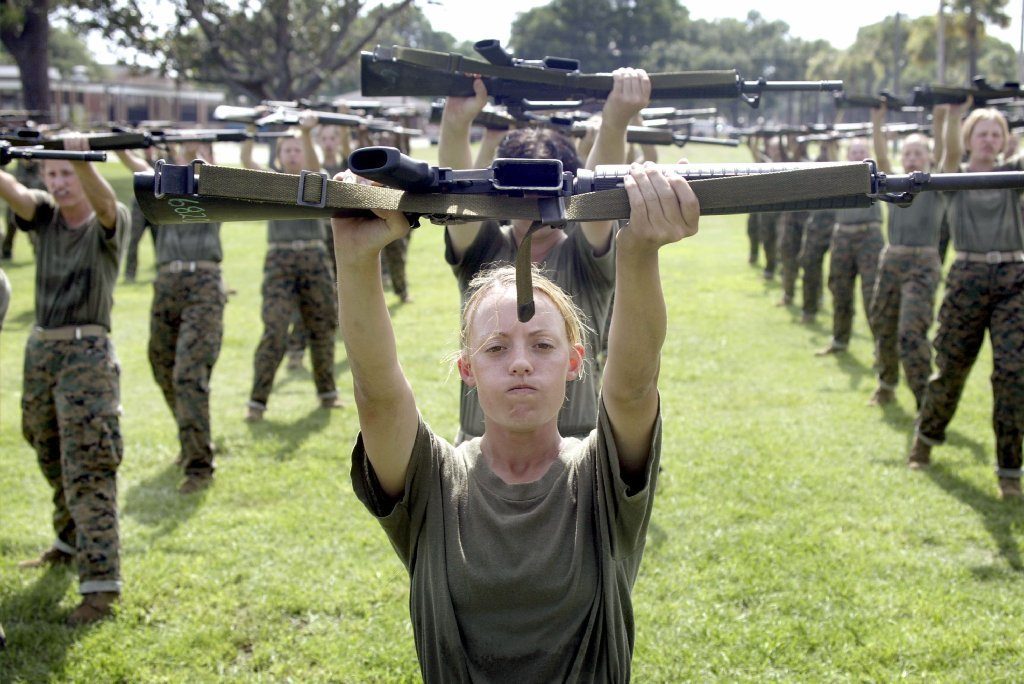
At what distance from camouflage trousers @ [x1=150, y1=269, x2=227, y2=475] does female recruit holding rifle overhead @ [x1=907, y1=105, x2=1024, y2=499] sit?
5.29 m

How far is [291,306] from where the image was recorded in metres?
9.30

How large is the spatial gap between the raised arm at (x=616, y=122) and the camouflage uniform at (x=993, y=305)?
3.96 metres

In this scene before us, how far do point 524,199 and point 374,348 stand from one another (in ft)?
1.66

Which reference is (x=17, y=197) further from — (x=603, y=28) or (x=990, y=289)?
(x=603, y=28)

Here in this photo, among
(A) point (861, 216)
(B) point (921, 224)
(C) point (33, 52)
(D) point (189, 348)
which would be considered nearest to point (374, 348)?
(D) point (189, 348)

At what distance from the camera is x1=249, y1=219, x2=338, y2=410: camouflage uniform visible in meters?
9.14

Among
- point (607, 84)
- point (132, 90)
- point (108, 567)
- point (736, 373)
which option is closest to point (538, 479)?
point (607, 84)

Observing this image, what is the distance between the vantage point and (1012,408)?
22.2 ft

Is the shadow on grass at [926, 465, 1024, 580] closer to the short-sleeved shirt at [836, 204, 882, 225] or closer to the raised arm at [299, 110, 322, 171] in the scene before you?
the short-sleeved shirt at [836, 204, 882, 225]

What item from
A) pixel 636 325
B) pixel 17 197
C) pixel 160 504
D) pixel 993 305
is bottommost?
pixel 160 504

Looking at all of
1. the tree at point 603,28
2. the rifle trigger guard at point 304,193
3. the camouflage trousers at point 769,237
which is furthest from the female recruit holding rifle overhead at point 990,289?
the tree at point 603,28

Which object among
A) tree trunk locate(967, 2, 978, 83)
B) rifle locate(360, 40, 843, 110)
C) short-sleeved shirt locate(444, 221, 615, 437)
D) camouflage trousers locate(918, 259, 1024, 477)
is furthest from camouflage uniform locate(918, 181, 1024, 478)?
tree trunk locate(967, 2, 978, 83)

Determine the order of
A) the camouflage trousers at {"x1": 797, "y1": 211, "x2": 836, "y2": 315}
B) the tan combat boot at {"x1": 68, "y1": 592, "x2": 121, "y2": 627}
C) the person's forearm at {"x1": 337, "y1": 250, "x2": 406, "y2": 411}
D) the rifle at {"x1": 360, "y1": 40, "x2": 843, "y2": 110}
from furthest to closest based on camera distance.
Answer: the camouflage trousers at {"x1": 797, "y1": 211, "x2": 836, "y2": 315} < the tan combat boot at {"x1": 68, "y1": 592, "x2": 121, "y2": 627} < the rifle at {"x1": 360, "y1": 40, "x2": 843, "y2": 110} < the person's forearm at {"x1": 337, "y1": 250, "x2": 406, "y2": 411}

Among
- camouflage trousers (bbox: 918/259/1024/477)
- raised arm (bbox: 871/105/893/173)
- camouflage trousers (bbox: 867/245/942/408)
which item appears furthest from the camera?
camouflage trousers (bbox: 867/245/942/408)
